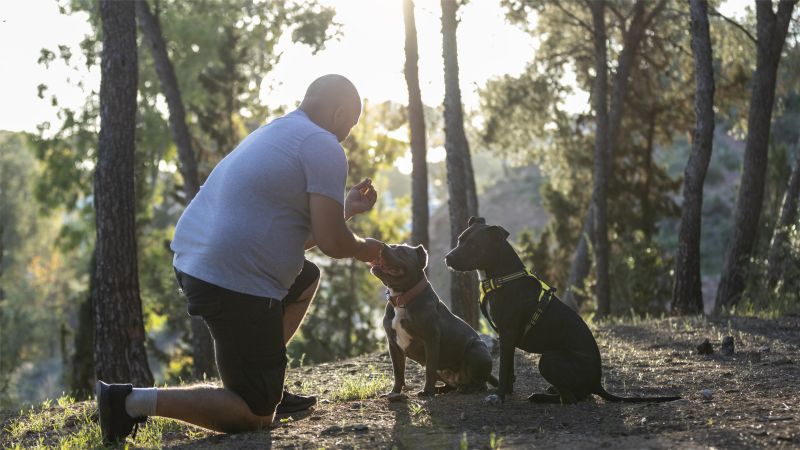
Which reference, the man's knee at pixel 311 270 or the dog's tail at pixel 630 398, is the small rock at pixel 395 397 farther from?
the dog's tail at pixel 630 398

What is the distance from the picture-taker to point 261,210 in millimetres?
5812

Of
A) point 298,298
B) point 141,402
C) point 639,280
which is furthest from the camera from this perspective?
point 639,280

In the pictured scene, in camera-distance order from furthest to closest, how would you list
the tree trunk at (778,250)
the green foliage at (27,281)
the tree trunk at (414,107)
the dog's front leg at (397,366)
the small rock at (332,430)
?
the green foliage at (27,281), the tree trunk at (414,107), the tree trunk at (778,250), the dog's front leg at (397,366), the small rock at (332,430)

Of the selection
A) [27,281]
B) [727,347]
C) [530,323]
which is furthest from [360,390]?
[27,281]

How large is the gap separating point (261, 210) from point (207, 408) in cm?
128

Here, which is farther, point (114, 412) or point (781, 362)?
point (781, 362)

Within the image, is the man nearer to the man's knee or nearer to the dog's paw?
the man's knee

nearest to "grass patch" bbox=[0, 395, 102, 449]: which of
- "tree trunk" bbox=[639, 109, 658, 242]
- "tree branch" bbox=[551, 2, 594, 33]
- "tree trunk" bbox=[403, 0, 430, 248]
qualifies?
"tree trunk" bbox=[403, 0, 430, 248]

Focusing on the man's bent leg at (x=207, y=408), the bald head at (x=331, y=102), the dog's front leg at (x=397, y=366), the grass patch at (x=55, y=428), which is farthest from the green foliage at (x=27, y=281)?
the bald head at (x=331, y=102)

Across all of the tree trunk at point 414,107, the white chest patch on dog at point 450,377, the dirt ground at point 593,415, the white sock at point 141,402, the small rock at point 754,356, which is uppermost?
the tree trunk at point 414,107

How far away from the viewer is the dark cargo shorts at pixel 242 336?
5.77 meters

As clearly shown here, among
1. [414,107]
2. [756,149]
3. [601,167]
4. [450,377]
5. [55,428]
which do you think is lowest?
[55,428]

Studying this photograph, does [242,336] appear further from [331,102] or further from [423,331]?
[331,102]

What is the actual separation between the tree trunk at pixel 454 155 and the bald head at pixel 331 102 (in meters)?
7.62
